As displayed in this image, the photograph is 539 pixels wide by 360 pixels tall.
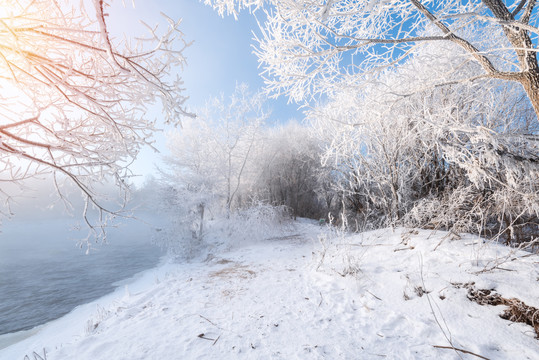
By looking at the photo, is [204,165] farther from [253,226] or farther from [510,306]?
[510,306]

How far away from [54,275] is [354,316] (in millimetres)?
14025

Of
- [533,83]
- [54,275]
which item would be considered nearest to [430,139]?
[533,83]

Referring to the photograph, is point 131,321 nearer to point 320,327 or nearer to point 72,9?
point 320,327

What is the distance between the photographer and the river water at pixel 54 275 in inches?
283

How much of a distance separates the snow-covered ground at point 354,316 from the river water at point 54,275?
6.75 ft

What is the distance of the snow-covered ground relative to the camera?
7.46ft

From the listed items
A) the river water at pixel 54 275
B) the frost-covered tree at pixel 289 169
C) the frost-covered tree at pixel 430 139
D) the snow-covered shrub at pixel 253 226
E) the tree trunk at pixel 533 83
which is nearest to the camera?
the tree trunk at pixel 533 83

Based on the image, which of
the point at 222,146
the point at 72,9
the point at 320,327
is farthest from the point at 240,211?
the point at 72,9

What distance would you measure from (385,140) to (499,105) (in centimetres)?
377

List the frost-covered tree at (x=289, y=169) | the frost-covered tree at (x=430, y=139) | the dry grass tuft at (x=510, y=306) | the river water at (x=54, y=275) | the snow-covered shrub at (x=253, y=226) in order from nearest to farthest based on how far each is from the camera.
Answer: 1. the dry grass tuft at (x=510, y=306)
2. the frost-covered tree at (x=430, y=139)
3. the river water at (x=54, y=275)
4. the snow-covered shrub at (x=253, y=226)
5. the frost-covered tree at (x=289, y=169)

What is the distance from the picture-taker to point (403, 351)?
221cm

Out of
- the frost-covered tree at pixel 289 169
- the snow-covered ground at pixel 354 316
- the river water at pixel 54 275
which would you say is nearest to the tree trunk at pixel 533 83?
the snow-covered ground at pixel 354 316

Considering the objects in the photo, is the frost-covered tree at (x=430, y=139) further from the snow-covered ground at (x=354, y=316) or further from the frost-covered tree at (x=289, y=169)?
the frost-covered tree at (x=289, y=169)

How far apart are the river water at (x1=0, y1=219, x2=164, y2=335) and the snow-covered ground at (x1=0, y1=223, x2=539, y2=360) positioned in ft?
6.75
